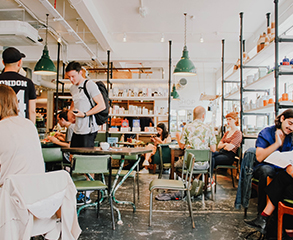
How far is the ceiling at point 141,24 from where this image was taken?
17.9ft

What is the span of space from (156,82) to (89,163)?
4.96 m

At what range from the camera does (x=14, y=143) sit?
1.56 meters

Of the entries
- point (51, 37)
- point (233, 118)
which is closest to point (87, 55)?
point (51, 37)

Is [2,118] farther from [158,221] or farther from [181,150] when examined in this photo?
[181,150]

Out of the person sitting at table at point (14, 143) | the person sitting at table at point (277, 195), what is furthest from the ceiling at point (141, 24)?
the person sitting at table at point (277, 195)

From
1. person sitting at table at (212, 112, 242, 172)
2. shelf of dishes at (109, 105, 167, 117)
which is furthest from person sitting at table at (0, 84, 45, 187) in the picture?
shelf of dishes at (109, 105, 167, 117)

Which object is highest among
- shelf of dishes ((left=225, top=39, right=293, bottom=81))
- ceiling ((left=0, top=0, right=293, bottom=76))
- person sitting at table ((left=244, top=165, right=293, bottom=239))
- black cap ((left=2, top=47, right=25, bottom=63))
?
ceiling ((left=0, top=0, right=293, bottom=76))

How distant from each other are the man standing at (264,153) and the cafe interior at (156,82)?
343mm

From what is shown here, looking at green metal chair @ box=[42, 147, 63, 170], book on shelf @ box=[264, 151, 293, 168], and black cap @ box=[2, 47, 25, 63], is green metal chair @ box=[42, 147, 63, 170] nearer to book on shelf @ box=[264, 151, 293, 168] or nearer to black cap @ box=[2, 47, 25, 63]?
black cap @ box=[2, 47, 25, 63]

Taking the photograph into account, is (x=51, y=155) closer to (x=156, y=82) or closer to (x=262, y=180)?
(x=262, y=180)

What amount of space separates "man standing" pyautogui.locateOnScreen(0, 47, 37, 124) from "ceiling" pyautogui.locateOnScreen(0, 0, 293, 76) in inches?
83.3

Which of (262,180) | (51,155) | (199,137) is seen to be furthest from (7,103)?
(199,137)

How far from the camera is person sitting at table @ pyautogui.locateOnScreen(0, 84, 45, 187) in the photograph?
1556 millimetres

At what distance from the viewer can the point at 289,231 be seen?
2168 millimetres
